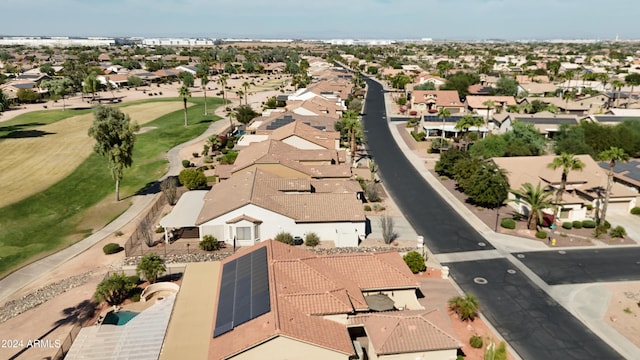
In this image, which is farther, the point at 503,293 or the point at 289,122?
the point at 289,122

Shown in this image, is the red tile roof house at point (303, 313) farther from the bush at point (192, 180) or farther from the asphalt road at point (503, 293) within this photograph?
the bush at point (192, 180)

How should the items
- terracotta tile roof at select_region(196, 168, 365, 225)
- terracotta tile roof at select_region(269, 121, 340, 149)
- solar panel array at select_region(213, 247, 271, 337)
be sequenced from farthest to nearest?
terracotta tile roof at select_region(269, 121, 340, 149)
terracotta tile roof at select_region(196, 168, 365, 225)
solar panel array at select_region(213, 247, 271, 337)

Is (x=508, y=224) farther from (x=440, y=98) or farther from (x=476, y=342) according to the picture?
(x=440, y=98)

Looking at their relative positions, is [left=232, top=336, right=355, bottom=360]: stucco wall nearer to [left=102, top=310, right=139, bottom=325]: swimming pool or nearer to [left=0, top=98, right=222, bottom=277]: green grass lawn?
[left=102, top=310, right=139, bottom=325]: swimming pool

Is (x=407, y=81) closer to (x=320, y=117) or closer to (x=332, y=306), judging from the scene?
(x=320, y=117)

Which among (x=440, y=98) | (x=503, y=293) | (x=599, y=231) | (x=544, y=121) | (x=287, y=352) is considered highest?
(x=440, y=98)

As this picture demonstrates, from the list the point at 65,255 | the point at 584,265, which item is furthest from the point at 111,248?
the point at 584,265

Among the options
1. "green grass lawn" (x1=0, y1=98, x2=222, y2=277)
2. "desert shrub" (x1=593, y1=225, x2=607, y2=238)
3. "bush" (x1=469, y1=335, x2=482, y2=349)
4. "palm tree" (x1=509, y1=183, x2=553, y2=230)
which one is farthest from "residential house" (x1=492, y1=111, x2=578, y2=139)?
"green grass lawn" (x1=0, y1=98, x2=222, y2=277)
